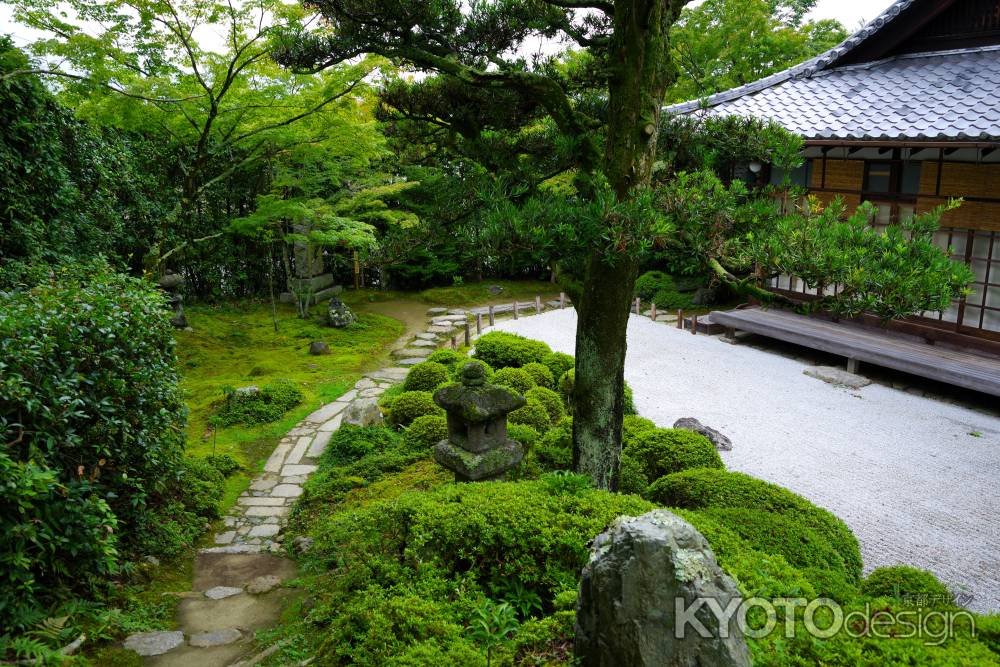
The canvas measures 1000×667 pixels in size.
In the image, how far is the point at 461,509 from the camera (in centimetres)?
471

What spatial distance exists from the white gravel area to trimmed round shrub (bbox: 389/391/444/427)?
330 centimetres

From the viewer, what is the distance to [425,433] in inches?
333

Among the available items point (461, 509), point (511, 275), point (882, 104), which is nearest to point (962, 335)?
point (882, 104)

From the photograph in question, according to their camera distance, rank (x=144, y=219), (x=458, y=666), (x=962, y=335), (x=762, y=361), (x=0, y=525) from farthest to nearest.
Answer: (x=144, y=219), (x=762, y=361), (x=962, y=335), (x=0, y=525), (x=458, y=666)

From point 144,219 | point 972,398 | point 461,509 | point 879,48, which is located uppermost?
point 879,48

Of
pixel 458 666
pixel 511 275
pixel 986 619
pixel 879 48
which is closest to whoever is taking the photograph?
pixel 458 666

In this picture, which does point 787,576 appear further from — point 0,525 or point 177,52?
point 177,52

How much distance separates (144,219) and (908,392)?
52.5 feet

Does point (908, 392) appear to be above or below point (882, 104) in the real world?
below

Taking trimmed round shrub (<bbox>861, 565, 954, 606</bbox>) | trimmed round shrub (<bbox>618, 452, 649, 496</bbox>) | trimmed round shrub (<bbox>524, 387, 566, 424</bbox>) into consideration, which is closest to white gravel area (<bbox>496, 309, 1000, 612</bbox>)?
trimmed round shrub (<bbox>861, 565, 954, 606</bbox>)

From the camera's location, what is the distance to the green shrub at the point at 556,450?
722cm

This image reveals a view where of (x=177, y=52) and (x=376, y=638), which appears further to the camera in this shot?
(x=177, y=52)

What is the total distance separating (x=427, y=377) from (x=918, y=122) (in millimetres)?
8962

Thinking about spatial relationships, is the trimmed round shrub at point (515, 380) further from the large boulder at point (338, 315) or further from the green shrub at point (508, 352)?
the large boulder at point (338, 315)
